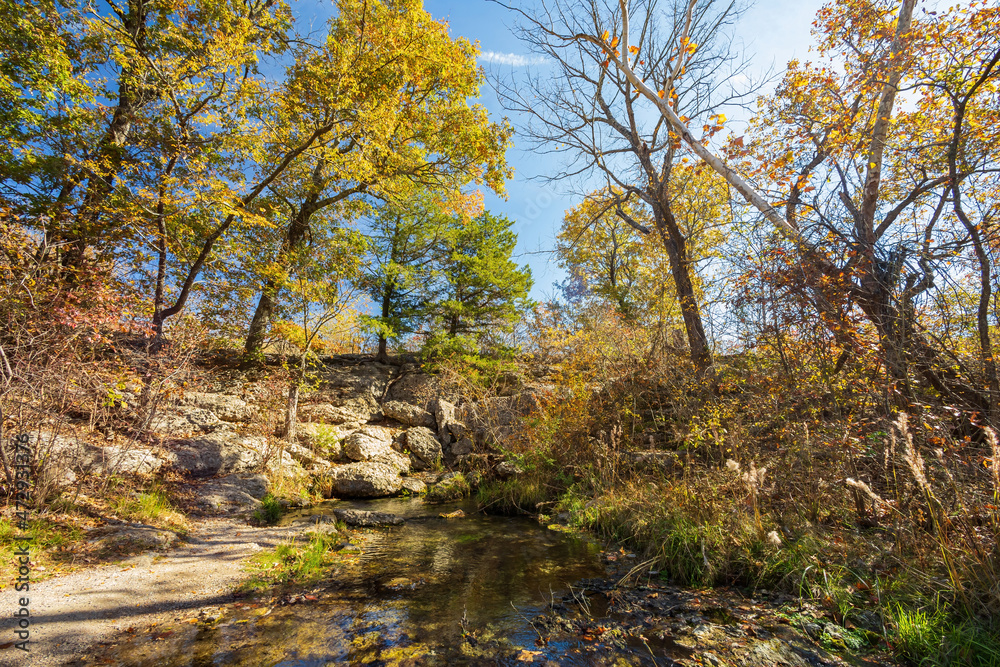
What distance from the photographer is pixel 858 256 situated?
4.61m

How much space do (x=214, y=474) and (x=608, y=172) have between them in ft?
40.5

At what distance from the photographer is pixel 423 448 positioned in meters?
13.1

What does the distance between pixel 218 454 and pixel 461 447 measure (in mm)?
6939

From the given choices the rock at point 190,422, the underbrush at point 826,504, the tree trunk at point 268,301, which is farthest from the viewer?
the tree trunk at point 268,301

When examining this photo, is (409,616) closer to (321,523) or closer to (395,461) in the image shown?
(321,523)

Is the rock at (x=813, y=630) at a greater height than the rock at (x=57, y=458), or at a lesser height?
lesser

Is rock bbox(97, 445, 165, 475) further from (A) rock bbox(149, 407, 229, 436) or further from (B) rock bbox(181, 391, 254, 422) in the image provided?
(B) rock bbox(181, 391, 254, 422)

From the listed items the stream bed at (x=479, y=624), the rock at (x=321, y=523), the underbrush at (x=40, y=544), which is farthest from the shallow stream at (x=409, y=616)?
the underbrush at (x=40, y=544)

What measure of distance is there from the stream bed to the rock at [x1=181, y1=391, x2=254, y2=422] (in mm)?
7891

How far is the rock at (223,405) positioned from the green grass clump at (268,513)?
14.9ft

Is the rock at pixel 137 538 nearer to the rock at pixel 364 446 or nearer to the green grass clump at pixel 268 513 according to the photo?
the green grass clump at pixel 268 513

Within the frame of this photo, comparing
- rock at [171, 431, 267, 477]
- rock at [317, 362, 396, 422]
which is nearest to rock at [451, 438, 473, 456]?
rock at [317, 362, 396, 422]

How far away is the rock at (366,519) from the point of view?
7.40m

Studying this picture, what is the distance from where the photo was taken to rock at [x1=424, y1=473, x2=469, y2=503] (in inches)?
396
